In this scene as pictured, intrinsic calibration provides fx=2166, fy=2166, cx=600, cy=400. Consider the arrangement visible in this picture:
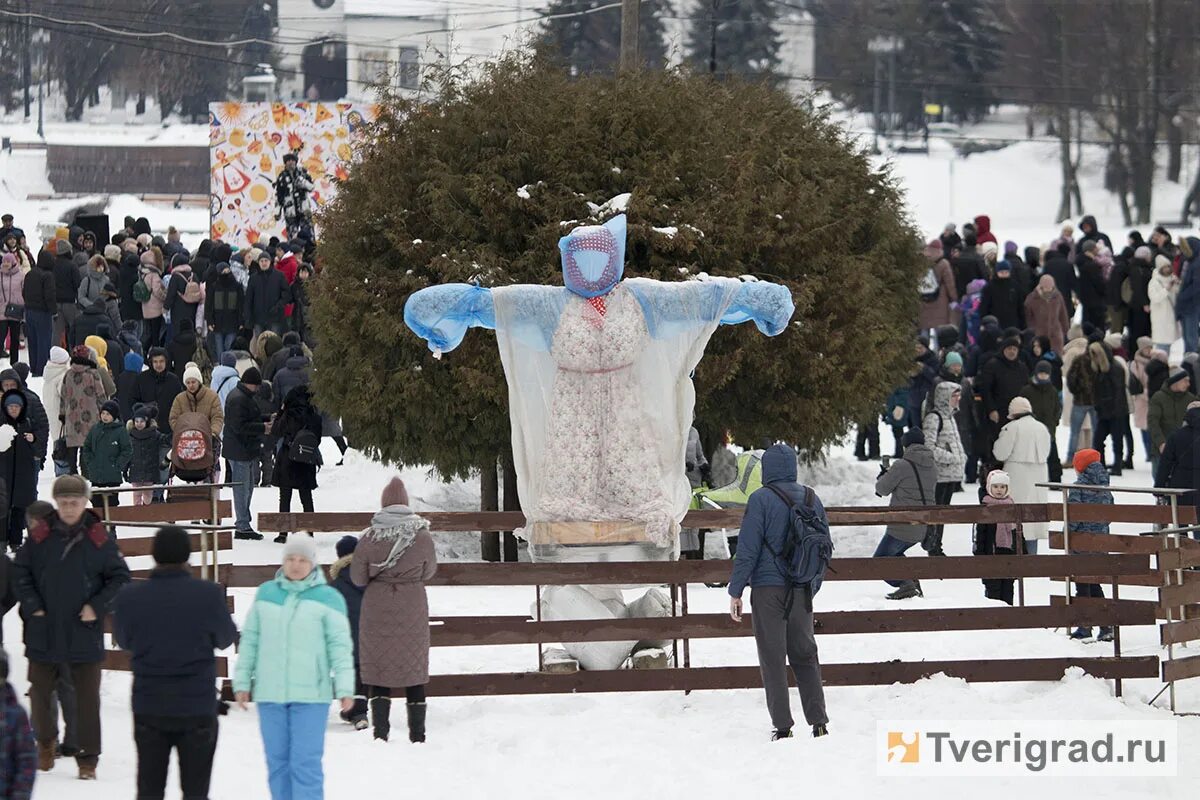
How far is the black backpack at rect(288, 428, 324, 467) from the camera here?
19.7 meters

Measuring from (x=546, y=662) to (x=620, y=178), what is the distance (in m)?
6.70

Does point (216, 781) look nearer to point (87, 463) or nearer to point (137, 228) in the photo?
point (87, 463)

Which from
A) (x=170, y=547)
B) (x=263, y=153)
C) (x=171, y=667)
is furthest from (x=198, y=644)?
(x=263, y=153)

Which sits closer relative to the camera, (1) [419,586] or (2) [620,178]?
(1) [419,586]

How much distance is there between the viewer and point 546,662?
42.2 ft

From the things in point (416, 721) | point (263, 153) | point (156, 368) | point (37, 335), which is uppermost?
point (263, 153)

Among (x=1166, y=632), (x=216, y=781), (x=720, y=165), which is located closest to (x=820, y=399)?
(x=720, y=165)

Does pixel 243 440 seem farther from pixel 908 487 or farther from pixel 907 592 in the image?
pixel 907 592

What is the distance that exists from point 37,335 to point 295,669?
58.1 ft

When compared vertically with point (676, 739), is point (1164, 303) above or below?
above

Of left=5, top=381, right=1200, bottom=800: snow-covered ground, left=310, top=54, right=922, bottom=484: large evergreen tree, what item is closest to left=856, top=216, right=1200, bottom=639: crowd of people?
left=310, top=54, right=922, bottom=484: large evergreen tree

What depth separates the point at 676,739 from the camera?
11641 millimetres

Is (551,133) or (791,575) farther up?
(551,133)

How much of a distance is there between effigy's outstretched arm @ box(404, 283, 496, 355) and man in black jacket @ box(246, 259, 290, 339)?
42.6 ft
